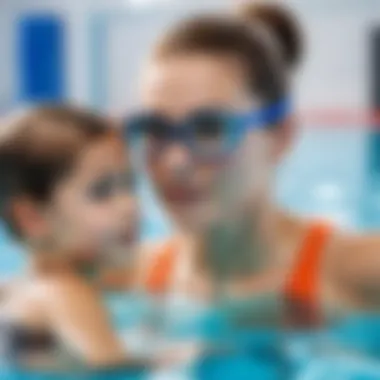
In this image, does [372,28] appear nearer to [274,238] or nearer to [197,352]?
[274,238]

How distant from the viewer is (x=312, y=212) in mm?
922

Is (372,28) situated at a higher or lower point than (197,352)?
higher

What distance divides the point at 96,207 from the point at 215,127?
0.14 metres

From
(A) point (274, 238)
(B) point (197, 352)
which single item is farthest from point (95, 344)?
(A) point (274, 238)

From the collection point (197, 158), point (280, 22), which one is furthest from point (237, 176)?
point (280, 22)

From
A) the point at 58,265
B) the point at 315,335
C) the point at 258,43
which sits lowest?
the point at 315,335

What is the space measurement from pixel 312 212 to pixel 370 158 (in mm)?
78

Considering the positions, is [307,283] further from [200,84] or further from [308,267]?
[200,84]

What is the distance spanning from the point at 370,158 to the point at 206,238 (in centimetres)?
17

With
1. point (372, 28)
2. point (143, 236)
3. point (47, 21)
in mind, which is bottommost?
point (143, 236)

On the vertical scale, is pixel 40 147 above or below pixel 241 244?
above

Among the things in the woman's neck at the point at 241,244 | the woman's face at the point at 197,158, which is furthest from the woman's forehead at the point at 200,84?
the woman's neck at the point at 241,244

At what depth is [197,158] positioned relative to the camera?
93cm

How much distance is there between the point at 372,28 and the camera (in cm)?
94
